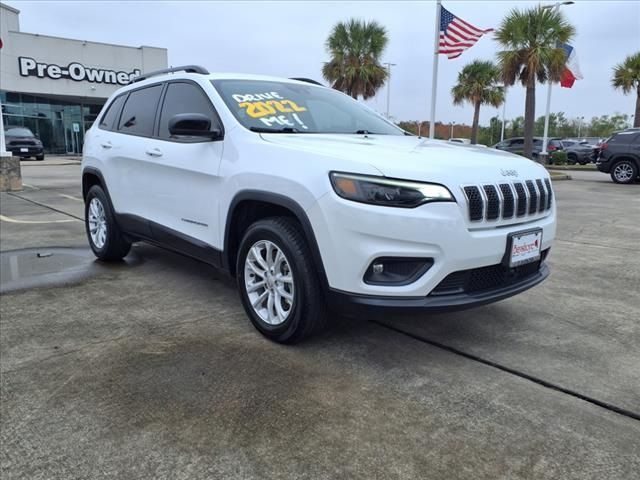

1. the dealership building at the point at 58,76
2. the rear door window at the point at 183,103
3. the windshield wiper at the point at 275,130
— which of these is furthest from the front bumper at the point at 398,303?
the dealership building at the point at 58,76

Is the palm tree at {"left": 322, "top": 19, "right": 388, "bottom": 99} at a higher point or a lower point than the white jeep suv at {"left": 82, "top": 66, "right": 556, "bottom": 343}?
higher

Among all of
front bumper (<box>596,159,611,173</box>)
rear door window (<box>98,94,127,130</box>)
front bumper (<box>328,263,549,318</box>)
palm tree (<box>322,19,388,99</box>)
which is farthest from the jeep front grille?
palm tree (<box>322,19,388,99</box>)

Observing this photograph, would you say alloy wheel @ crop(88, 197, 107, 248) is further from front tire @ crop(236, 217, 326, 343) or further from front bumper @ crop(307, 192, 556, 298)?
front bumper @ crop(307, 192, 556, 298)

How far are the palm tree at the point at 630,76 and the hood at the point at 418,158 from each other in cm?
2690

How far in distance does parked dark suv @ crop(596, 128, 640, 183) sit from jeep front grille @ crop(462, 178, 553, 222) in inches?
542

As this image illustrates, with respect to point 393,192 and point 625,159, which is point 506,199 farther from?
point 625,159

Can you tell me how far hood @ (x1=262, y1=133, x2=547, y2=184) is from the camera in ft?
8.99

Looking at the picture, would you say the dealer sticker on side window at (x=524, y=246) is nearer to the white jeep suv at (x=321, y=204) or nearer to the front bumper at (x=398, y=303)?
the white jeep suv at (x=321, y=204)

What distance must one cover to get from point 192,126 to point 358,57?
2179 centimetres

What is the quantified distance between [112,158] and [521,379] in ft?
12.9

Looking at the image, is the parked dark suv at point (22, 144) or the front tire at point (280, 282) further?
the parked dark suv at point (22, 144)

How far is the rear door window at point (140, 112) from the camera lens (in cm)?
447

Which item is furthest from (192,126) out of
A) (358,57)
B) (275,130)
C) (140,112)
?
(358,57)

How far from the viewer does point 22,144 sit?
23.9 metres
